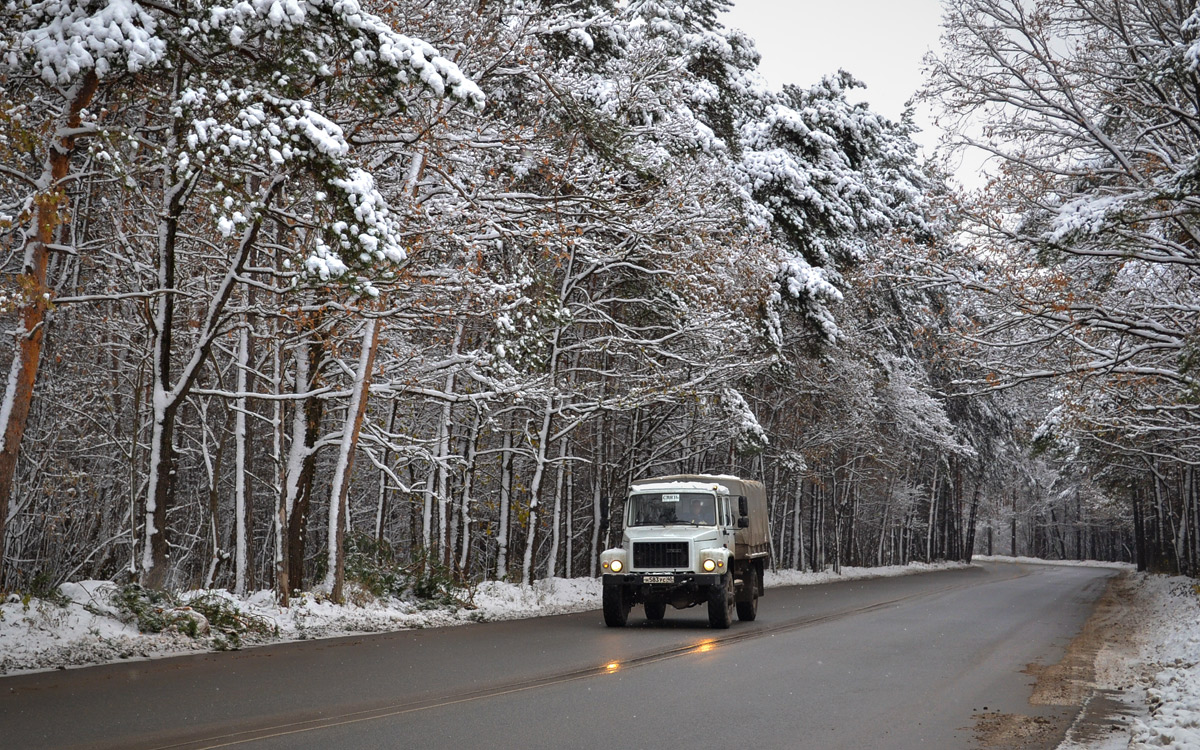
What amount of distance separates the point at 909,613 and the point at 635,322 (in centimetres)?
1043

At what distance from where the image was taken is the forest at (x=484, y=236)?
12.2 m

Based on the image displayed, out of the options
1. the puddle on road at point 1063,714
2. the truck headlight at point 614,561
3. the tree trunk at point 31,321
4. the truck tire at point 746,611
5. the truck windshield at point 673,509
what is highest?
the tree trunk at point 31,321

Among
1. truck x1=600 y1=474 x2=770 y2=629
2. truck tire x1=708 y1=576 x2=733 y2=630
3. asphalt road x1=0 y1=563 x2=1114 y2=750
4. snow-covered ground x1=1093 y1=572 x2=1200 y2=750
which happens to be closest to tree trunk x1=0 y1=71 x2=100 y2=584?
asphalt road x1=0 y1=563 x2=1114 y2=750

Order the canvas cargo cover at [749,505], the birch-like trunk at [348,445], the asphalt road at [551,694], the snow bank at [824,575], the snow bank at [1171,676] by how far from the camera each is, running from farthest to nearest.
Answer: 1. the snow bank at [824,575]
2. the canvas cargo cover at [749,505]
3. the birch-like trunk at [348,445]
4. the snow bank at [1171,676]
5. the asphalt road at [551,694]

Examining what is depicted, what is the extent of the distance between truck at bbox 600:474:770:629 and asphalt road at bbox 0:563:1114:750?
1468 millimetres

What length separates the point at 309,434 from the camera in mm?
19438

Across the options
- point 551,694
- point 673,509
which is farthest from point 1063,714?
point 673,509

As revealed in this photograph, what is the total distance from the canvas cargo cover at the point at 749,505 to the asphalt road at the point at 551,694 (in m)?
3.62

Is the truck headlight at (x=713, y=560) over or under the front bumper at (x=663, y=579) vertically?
over

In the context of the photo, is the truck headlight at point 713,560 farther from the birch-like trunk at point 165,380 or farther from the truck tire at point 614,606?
the birch-like trunk at point 165,380

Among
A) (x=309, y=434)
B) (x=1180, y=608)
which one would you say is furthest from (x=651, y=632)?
(x=1180, y=608)

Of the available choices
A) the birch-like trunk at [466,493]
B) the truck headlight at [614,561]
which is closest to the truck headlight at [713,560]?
the truck headlight at [614,561]

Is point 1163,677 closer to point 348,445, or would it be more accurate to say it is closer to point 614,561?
point 614,561

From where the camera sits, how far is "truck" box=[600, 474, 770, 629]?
61.8 feet
